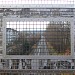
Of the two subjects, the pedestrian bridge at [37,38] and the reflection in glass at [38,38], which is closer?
the pedestrian bridge at [37,38]

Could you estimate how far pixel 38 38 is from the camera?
69.1 feet

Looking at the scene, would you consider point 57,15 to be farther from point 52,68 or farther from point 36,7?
point 52,68

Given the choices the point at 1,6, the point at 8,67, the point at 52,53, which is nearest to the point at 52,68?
the point at 52,53

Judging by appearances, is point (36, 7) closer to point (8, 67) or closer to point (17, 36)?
point (17, 36)

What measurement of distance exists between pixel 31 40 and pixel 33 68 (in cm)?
165

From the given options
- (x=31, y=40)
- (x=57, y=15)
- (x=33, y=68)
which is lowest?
(x=33, y=68)

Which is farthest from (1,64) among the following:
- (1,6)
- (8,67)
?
(1,6)

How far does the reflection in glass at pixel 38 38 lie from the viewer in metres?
21.0

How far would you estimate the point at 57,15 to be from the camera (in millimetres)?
20984

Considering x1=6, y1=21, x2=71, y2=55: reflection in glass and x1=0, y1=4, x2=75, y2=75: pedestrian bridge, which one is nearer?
x1=0, y1=4, x2=75, y2=75: pedestrian bridge

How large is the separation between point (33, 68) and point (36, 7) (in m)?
3.58

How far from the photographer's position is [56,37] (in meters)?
21.1

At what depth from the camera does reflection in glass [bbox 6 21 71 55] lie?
69.1 feet

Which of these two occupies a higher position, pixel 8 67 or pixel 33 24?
pixel 33 24
